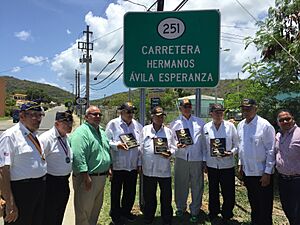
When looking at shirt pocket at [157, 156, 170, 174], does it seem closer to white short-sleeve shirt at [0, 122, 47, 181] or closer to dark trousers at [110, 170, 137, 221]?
dark trousers at [110, 170, 137, 221]

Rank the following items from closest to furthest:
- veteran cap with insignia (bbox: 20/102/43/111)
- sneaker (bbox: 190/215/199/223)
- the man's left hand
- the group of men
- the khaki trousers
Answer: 1. the group of men
2. veteran cap with insignia (bbox: 20/102/43/111)
3. the khaki trousers
4. the man's left hand
5. sneaker (bbox: 190/215/199/223)

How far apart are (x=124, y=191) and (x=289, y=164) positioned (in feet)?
8.18

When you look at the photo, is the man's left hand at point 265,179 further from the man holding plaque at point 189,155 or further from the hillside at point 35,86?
the hillside at point 35,86

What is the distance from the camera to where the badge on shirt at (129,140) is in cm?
541

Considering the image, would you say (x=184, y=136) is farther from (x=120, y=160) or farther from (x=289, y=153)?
(x=289, y=153)

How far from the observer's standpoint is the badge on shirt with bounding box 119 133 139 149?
541 cm

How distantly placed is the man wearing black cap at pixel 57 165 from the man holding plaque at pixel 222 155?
7.07 feet

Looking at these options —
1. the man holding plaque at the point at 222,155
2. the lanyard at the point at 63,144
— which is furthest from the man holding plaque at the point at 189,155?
the lanyard at the point at 63,144

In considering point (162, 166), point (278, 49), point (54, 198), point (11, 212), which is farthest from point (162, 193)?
point (278, 49)

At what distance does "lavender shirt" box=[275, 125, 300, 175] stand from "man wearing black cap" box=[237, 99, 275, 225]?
160 mm

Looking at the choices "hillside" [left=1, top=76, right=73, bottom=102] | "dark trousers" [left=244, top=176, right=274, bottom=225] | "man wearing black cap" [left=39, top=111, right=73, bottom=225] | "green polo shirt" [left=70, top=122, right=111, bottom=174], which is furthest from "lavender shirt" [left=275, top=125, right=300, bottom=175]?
"hillside" [left=1, top=76, right=73, bottom=102]

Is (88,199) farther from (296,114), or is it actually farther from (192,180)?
(296,114)

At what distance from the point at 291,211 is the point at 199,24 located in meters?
3.24

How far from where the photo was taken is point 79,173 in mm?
4625
